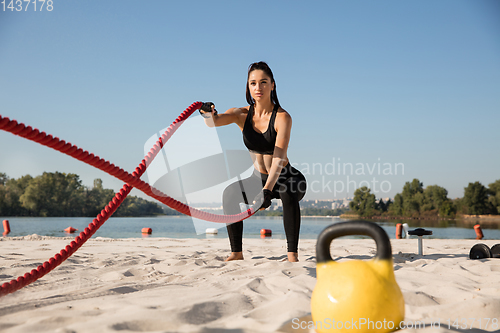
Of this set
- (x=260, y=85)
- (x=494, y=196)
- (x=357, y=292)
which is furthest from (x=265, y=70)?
(x=494, y=196)

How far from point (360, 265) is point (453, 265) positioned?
2.04 meters

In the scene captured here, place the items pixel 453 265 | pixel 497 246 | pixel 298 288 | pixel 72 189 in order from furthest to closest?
pixel 72 189 < pixel 497 246 < pixel 453 265 < pixel 298 288

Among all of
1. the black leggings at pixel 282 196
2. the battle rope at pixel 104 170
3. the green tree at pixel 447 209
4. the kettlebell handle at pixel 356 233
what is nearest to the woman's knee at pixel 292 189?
the black leggings at pixel 282 196

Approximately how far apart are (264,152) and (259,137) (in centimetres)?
16

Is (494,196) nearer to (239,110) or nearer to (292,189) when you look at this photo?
(292,189)

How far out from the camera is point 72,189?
50.8m

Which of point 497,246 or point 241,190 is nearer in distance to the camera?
point 497,246

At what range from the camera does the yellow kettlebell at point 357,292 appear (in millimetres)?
1027

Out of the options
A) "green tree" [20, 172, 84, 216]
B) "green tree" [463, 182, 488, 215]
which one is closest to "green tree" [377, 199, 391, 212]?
"green tree" [463, 182, 488, 215]

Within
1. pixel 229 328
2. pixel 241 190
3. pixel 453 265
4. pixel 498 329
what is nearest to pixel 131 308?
pixel 229 328

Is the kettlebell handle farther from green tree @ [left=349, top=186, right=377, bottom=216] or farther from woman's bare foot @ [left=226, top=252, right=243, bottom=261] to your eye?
green tree @ [left=349, top=186, right=377, bottom=216]

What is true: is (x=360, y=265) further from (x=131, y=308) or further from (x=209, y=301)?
(x=131, y=308)

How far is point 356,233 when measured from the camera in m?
1.12

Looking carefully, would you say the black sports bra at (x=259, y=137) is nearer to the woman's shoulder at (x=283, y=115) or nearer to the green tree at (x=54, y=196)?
the woman's shoulder at (x=283, y=115)
